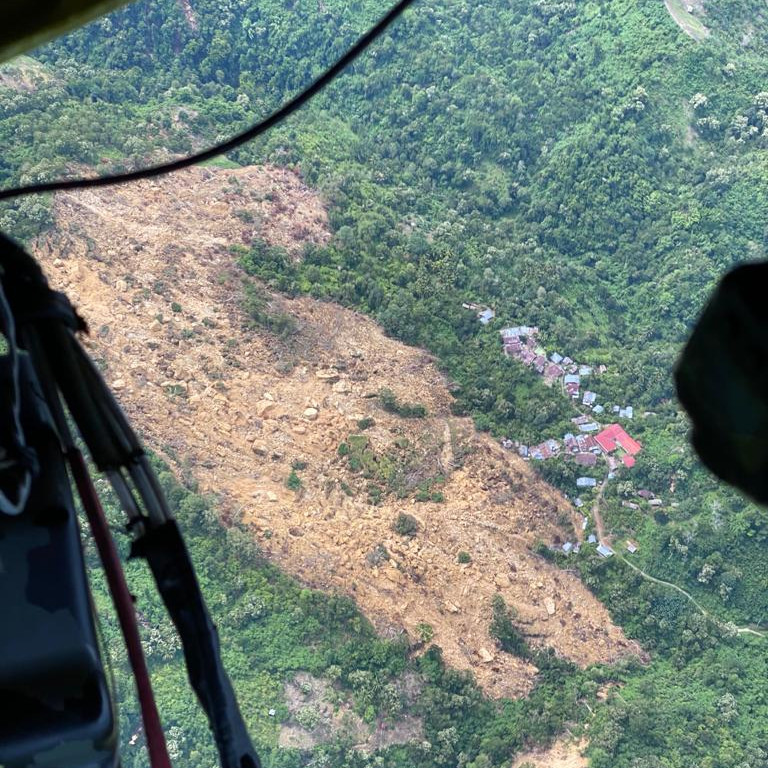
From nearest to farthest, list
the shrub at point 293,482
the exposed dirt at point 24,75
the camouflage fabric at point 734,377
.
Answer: the camouflage fabric at point 734,377
the shrub at point 293,482
the exposed dirt at point 24,75

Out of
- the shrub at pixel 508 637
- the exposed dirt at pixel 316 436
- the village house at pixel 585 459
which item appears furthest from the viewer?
the village house at pixel 585 459

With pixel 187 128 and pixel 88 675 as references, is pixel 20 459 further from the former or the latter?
pixel 187 128

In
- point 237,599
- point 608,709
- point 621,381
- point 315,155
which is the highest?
point 315,155

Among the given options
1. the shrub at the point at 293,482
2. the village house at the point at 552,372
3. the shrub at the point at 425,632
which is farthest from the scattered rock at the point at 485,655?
the village house at the point at 552,372

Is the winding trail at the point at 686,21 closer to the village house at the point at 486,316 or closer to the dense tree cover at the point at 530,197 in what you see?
the dense tree cover at the point at 530,197

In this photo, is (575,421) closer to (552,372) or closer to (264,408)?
(552,372)

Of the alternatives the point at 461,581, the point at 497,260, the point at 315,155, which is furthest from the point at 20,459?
the point at 315,155

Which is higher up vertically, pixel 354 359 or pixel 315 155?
pixel 315 155

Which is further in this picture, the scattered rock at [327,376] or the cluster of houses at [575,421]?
the scattered rock at [327,376]
